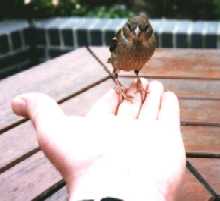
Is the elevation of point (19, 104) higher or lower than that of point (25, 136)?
higher

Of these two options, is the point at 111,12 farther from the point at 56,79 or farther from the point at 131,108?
the point at 131,108

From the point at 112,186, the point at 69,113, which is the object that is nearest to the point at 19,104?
the point at 112,186

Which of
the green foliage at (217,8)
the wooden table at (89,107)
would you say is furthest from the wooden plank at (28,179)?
the green foliage at (217,8)

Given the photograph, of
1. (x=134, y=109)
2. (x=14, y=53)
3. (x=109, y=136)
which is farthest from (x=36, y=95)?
(x=14, y=53)

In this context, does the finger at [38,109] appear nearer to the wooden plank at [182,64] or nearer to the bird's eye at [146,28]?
the bird's eye at [146,28]

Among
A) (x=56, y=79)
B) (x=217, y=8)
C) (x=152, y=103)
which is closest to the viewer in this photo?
(x=152, y=103)

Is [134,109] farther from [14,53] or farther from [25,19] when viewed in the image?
[25,19]
